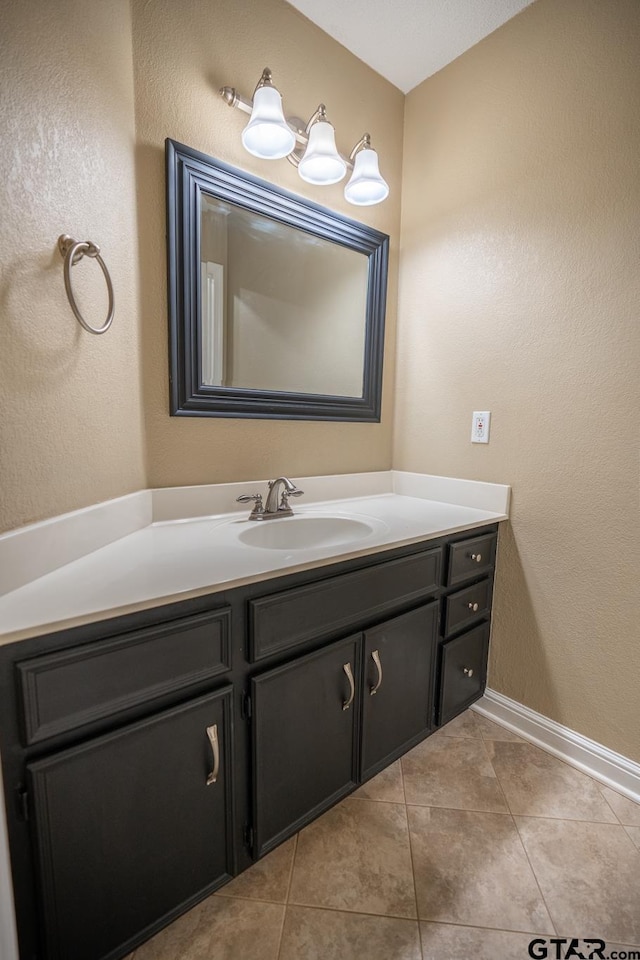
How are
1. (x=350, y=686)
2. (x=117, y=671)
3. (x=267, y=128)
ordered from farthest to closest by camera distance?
1. (x=267, y=128)
2. (x=350, y=686)
3. (x=117, y=671)

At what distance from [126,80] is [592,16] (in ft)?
4.35

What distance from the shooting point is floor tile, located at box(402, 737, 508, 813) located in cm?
128

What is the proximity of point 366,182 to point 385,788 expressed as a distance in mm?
1997

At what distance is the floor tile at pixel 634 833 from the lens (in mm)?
1155

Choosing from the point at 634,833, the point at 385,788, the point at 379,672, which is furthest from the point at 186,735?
the point at 634,833

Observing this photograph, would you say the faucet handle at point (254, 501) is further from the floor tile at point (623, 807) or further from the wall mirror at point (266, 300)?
the floor tile at point (623, 807)

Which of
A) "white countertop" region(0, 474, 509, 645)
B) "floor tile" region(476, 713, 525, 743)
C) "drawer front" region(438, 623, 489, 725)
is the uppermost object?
"white countertop" region(0, 474, 509, 645)

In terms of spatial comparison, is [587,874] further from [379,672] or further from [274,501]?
[274,501]

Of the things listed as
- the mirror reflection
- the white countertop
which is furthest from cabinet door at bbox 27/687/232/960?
the mirror reflection

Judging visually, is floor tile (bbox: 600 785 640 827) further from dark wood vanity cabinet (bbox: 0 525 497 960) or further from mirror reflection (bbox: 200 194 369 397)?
mirror reflection (bbox: 200 194 369 397)

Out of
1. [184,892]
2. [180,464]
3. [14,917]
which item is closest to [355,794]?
[184,892]

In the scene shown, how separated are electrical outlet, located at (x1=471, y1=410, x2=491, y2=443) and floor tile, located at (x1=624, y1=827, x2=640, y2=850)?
1210 mm

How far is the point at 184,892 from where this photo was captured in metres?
0.90

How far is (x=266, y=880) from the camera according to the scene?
1.04 m
